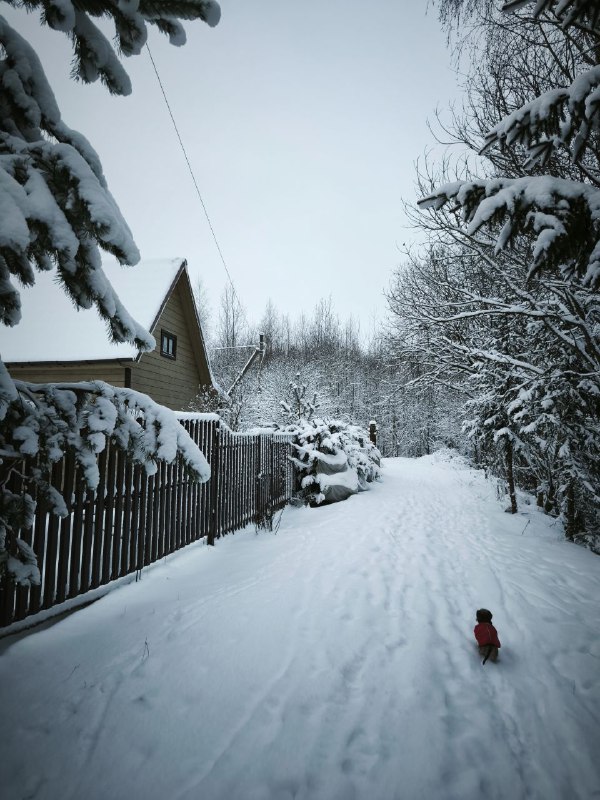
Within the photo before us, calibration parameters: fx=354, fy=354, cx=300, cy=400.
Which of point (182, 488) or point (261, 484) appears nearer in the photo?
point (182, 488)

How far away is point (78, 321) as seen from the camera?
11648mm

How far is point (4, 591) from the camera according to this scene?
2.62m

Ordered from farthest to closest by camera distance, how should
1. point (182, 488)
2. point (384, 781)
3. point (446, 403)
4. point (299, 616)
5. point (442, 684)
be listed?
1. point (446, 403)
2. point (182, 488)
3. point (299, 616)
4. point (442, 684)
5. point (384, 781)

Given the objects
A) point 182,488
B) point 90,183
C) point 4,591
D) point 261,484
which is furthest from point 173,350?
point 90,183

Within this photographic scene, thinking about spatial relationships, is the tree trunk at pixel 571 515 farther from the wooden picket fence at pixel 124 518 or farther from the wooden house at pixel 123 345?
the wooden house at pixel 123 345

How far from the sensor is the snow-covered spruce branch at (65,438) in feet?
5.98

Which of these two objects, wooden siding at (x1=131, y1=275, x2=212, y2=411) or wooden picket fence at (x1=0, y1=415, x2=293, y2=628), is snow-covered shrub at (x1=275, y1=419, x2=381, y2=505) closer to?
wooden picket fence at (x1=0, y1=415, x2=293, y2=628)

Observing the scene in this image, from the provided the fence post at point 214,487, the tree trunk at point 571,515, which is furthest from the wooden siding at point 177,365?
the tree trunk at point 571,515

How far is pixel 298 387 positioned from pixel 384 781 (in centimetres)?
1064

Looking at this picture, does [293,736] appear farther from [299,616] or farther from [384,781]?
Answer: [299,616]

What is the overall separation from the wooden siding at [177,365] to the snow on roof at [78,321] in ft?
2.14

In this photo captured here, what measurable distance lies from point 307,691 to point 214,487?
351cm

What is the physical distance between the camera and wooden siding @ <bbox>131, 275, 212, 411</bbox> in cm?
1142

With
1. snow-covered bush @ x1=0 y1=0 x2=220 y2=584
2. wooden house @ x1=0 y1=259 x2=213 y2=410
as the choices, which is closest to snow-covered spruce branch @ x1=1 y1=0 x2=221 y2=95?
snow-covered bush @ x1=0 y1=0 x2=220 y2=584
